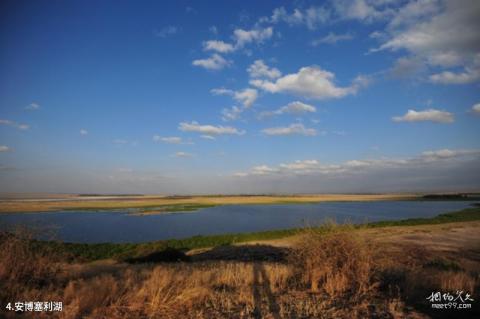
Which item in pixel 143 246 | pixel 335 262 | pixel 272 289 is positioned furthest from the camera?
pixel 143 246

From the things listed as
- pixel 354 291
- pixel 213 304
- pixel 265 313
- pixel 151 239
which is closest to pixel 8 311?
pixel 213 304

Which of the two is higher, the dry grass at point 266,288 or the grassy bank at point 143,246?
the dry grass at point 266,288

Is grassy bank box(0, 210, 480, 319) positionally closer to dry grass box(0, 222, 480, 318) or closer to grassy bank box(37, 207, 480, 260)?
dry grass box(0, 222, 480, 318)

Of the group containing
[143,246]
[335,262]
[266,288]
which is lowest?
[143,246]

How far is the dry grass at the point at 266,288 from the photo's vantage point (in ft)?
23.5

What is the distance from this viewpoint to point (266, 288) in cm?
952

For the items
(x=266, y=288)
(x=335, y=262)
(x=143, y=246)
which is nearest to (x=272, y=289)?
(x=266, y=288)

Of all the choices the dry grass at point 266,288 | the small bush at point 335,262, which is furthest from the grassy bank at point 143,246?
the small bush at point 335,262

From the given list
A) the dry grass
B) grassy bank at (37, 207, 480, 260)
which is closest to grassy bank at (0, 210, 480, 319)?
the dry grass

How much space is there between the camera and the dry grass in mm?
7148

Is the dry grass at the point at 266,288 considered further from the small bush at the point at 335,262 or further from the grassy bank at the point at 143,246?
the grassy bank at the point at 143,246

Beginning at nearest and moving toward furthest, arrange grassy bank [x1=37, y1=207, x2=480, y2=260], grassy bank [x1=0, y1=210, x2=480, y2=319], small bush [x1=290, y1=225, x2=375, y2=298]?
grassy bank [x1=0, y1=210, x2=480, y2=319], small bush [x1=290, y1=225, x2=375, y2=298], grassy bank [x1=37, y1=207, x2=480, y2=260]

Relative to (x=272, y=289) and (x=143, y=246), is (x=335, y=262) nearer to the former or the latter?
(x=272, y=289)

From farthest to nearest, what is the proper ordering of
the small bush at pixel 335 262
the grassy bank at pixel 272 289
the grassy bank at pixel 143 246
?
1. the grassy bank at pixel 143 246
2. the small bush at pixel 335 262
3. the grassy bank at pixel 272 289
